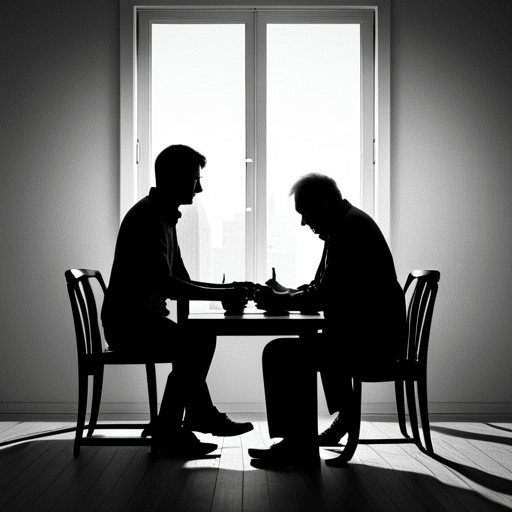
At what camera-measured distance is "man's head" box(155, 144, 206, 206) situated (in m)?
3.54

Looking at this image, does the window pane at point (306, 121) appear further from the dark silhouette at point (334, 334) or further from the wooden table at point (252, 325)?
the wooden table at point (252, 325)

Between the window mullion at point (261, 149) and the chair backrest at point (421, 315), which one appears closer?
the chair backrest at point (421, 315)

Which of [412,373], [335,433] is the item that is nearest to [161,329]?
[335,433]

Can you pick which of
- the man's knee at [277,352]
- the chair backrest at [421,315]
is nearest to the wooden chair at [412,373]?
the chair backrest at [421,315]

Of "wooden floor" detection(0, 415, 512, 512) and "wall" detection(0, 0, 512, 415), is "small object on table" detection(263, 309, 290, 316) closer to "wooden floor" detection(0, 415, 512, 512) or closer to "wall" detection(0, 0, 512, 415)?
"wooden floor" detection(0, 415, 512, 512)

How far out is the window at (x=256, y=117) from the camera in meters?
4.70

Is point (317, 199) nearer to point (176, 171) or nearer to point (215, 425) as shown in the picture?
point (176, 171)

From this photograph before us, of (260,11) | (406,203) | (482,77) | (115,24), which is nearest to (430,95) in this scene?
(482,77)

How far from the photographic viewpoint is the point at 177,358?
3322 millimetres

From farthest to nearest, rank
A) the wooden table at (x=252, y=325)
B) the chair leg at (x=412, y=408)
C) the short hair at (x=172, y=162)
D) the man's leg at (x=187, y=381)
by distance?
the short hair at (x=172, y=162) < the chair leg at (x=412, y=408) < the man's leg at (x=187, y=381) < the wooden table at (x=252, y=325)

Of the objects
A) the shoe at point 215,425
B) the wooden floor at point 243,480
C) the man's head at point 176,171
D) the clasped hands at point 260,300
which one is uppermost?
the man's head at point 176,171

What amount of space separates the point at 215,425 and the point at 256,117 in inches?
83.0

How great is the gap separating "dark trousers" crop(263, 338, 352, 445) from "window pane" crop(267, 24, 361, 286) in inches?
61.6

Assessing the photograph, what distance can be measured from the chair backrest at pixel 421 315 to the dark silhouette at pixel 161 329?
798 mm
